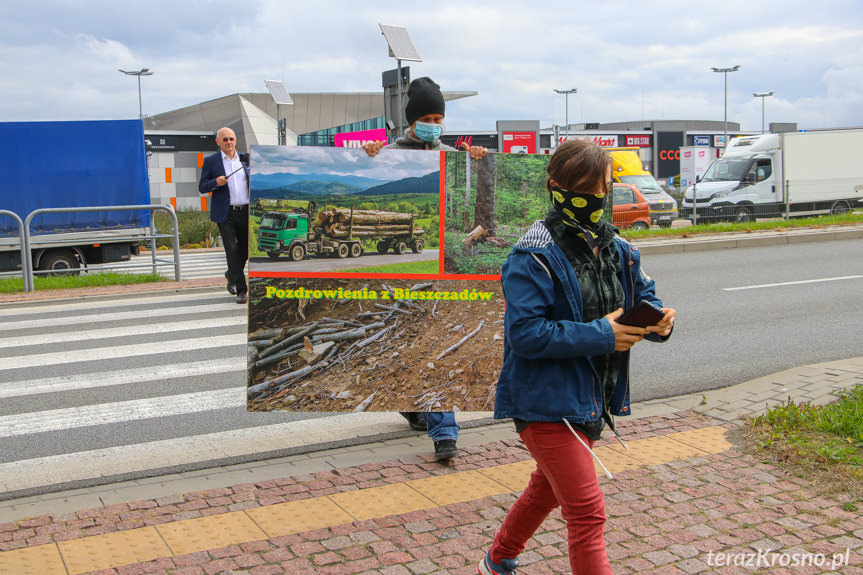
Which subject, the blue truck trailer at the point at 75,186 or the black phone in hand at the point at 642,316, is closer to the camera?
the black phone in hand at the point at 642,316

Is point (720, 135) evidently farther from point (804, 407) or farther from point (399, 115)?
point (804, 407)

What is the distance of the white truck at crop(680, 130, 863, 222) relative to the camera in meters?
23.8

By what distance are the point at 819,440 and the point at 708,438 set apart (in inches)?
24.4

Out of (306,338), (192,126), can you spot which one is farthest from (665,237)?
(192,126)

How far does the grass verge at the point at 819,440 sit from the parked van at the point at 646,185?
17.6 meters

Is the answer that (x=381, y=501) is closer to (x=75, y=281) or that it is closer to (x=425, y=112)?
(x=425, y=112)

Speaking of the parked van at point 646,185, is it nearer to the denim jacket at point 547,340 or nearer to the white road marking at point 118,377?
the white road marking at point 118,377

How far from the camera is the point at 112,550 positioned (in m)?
3.51

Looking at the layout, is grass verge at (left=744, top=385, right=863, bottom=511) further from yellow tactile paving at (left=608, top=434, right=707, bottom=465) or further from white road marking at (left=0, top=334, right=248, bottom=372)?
white road marking at (left=0, top=334, right=248, bottom=372)

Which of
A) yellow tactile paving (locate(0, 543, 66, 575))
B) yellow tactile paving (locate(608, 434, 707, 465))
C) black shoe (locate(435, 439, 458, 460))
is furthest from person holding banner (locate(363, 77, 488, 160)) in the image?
yellow tactile paving (locate(0, 543, 66, 575))

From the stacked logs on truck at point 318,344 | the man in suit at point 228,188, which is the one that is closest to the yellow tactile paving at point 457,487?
the stacked logs on truck at point 318,344

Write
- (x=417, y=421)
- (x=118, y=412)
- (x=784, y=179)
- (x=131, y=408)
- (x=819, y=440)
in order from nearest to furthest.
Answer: (x=819, y=440) → (x=417, y=421) → (x=118, y=412) → (x=131, y=408) → (x=784, y=179)

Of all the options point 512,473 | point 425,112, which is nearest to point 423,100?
point 425,112

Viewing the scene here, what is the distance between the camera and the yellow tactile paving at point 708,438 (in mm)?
4809
